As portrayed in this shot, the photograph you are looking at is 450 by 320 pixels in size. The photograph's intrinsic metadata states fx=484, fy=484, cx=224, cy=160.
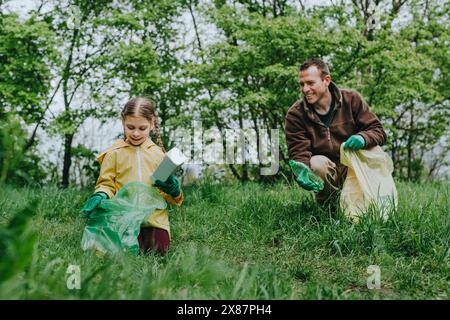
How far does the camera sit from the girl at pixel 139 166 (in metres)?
2.95

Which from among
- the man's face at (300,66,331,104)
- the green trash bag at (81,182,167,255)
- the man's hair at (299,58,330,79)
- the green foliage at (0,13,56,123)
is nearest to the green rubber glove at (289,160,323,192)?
the man's face at (300,66,331,104)

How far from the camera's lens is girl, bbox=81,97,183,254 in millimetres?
2945

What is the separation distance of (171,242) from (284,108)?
374 cm

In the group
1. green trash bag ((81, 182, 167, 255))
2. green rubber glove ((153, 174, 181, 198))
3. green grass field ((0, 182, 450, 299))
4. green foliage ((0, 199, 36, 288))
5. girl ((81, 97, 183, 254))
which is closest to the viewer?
Answer: green foliage ((0, 199, 36, 288))

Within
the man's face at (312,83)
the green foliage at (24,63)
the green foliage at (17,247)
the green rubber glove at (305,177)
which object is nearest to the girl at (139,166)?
the green rubber glove at (305,177)

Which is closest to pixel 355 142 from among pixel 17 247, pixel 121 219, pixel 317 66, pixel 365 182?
pixel 365 182

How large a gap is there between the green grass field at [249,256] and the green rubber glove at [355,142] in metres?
0.48

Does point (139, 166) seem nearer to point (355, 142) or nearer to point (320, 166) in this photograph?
point (320, 166)

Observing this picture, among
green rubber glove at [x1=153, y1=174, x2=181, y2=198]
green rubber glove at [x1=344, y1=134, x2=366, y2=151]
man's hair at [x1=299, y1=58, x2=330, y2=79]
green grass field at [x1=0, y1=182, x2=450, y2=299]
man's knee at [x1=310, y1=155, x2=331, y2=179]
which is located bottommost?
green grass field at [x1=0, y1=182, x2=450, y2=299]

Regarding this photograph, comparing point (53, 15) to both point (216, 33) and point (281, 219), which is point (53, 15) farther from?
point (281, 219)

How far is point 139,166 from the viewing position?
3006mm

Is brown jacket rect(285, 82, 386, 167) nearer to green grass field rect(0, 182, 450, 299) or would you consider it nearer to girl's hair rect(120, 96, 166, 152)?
green grass field rect(0, 182, 450, 299)

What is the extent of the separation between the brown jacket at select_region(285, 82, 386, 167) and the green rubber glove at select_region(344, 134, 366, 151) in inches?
7.8
